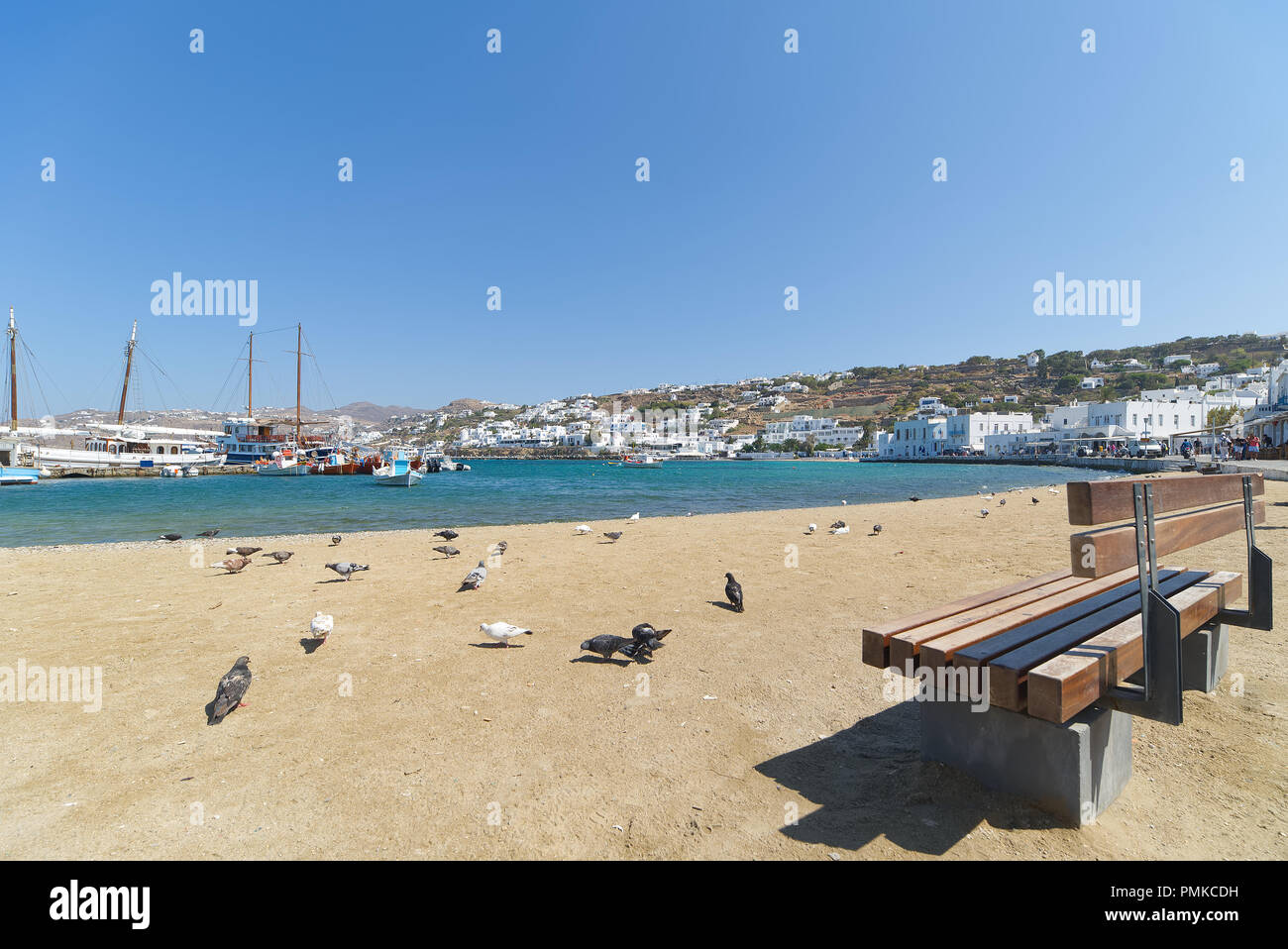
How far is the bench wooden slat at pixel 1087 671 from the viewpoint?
2164mm

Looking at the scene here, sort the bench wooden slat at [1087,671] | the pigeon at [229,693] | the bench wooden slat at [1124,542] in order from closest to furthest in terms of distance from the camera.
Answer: the bench wooden slat at [1087,671] < the bench wooden slat at [1124,542] < the pigeon at [229,693]

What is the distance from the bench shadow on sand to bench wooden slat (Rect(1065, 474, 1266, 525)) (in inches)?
52.4

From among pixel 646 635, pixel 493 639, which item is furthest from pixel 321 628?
pixel 646 635

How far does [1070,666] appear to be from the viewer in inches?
89.6

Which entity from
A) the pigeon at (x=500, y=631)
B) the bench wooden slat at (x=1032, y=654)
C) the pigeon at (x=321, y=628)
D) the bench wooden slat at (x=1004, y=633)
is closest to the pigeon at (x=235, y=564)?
the pigeon at (x=321, y=628)

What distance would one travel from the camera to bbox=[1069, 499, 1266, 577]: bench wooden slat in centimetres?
243

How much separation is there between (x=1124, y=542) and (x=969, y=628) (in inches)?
30.8

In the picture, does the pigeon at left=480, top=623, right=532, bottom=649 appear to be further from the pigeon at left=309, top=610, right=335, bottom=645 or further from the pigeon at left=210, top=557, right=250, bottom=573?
the pigeon at left=210, top=557, right=250, bottom=573

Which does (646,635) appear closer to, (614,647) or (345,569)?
(614,647)

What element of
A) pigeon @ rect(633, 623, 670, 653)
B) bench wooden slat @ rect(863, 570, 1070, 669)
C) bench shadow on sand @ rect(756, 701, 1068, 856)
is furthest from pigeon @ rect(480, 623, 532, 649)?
bench wooden slat @ rect(863, 570, 1070, 669)

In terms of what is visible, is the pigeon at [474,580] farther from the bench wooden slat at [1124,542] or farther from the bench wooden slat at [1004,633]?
the bench wooden slat at [1124,542]

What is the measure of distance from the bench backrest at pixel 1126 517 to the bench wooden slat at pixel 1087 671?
0.33 metres

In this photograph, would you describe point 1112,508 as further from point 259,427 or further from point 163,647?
point 259,427
